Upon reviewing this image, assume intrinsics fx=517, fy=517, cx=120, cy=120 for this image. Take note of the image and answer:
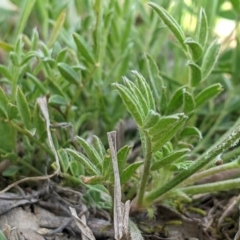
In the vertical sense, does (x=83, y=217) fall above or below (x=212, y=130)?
below

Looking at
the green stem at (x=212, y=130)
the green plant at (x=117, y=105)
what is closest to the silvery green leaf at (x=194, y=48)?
the green plant at (x=117, y=105)

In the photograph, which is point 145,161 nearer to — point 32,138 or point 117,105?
point 32,138

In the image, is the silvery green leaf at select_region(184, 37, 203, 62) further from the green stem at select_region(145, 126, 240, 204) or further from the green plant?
the green stem at select_region(145, 126, 240, 204)

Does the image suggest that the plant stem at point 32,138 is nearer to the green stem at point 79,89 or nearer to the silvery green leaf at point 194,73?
the green stem at point 79,89

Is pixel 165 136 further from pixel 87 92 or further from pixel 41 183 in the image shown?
pixel 87 92

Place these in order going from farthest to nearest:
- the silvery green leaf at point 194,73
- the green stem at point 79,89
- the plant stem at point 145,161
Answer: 1. the green stem at point 79,89
2. the silvery green leaf at point 194,73
3. the plant stem at point 145,161

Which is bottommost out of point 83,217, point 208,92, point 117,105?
point 83,217

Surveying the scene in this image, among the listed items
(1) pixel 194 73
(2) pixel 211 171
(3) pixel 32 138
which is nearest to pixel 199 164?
(2) pixel 211 171
